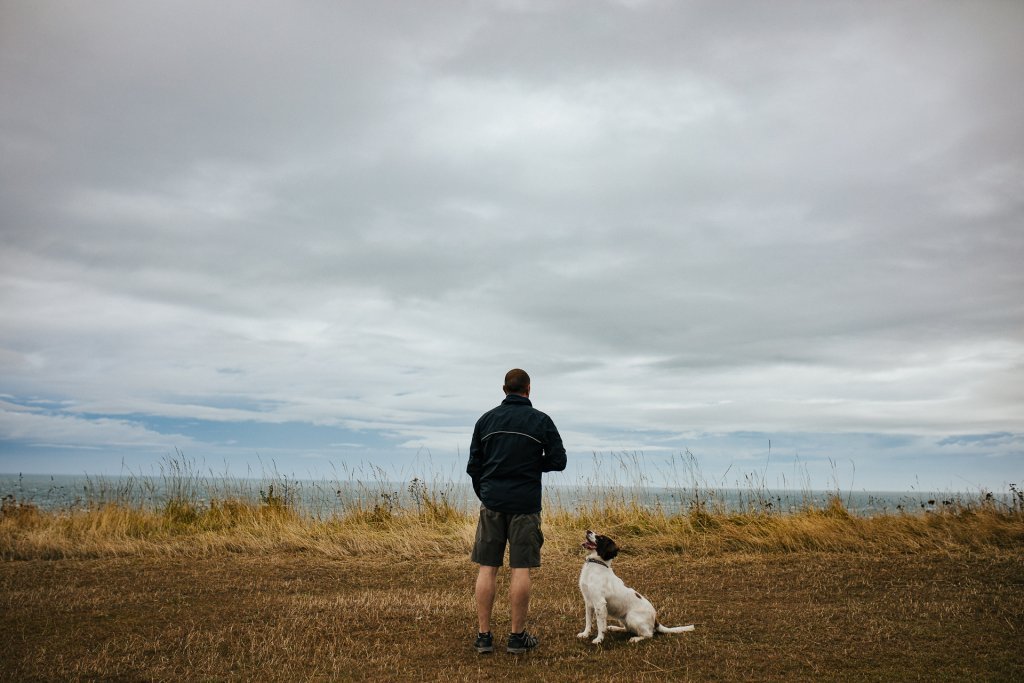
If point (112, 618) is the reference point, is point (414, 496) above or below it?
above

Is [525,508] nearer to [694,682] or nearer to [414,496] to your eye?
[694,682]

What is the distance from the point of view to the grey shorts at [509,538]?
17.9 ft

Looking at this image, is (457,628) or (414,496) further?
(414,496)

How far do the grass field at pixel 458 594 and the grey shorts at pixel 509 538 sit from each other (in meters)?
0.80

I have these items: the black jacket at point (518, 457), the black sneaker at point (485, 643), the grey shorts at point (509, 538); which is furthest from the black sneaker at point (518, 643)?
the black jacket at point (518, 457)

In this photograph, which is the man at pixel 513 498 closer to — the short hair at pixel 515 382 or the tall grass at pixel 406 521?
the short hair at pixel 515 382

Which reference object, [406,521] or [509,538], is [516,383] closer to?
[509,538]

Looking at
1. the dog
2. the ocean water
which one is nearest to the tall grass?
the ocean water

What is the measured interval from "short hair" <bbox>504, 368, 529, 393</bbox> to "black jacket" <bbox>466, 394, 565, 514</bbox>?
189mm

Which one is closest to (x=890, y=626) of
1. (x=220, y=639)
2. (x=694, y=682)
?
(x=694, y=682)

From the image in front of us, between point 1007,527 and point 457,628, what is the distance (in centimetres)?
949

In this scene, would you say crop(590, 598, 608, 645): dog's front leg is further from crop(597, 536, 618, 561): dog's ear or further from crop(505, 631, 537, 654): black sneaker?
crop(505, 631, 537, 654): black sneaker

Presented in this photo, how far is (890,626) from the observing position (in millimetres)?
6352

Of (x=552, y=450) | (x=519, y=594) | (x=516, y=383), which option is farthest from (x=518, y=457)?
(x=519, y=594)
